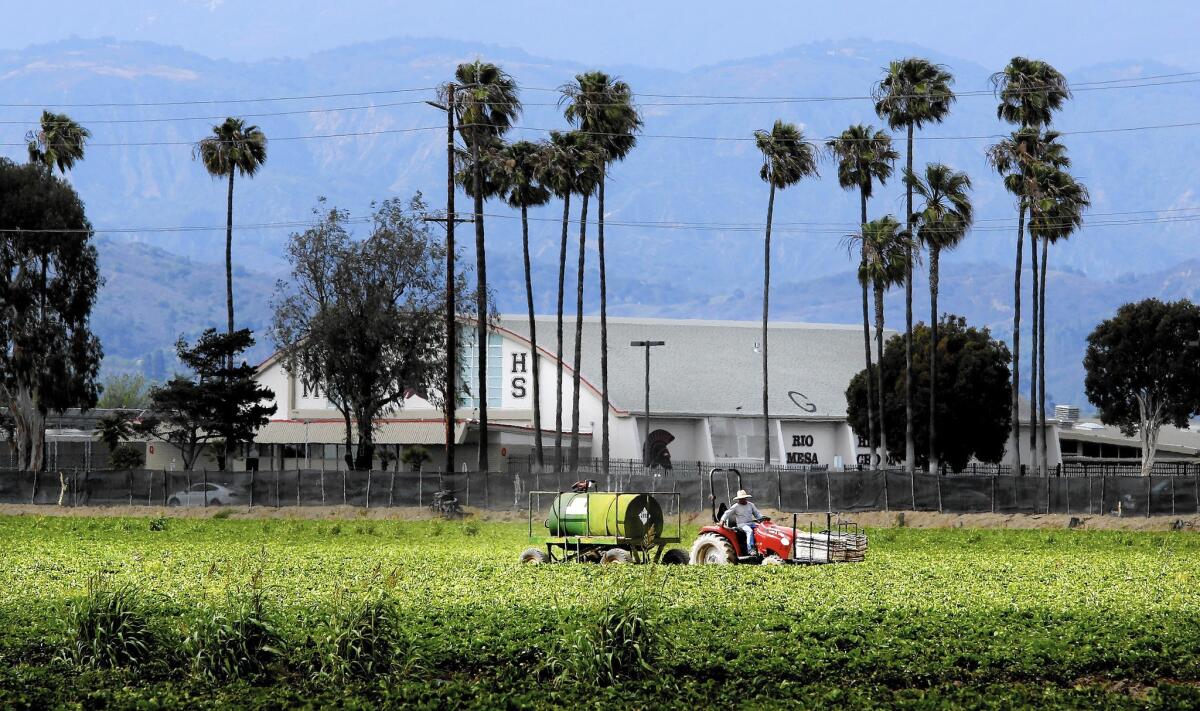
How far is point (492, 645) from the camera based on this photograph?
19.8m

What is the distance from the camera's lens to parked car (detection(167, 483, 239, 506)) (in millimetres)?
62656

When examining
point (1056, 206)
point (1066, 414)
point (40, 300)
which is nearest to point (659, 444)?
point (1056, 206)

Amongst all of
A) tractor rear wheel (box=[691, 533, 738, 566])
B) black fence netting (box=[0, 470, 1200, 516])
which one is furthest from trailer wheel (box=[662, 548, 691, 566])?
black fence netting (box=[0, 470, 1200, 516])

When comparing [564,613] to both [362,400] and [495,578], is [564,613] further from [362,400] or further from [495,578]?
[362,400]

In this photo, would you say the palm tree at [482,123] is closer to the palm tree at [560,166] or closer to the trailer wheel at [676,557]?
the palm tree at [560,166]

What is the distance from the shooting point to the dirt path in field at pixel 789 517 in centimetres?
5338

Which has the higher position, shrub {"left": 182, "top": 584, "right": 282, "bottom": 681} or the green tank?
the green tank

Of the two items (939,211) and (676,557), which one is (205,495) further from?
(939,211)

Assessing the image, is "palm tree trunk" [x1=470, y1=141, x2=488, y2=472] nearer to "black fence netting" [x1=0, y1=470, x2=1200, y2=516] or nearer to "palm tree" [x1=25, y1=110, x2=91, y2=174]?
"black fence netting" [x1=0, y1=470, x2=1200, y2=516]

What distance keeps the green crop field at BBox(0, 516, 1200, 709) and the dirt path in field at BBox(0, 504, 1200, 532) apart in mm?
26057

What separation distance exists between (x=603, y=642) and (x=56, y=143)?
7900 centimetres

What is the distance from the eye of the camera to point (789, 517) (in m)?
54.7

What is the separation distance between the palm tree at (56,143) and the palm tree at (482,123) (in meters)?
27.0

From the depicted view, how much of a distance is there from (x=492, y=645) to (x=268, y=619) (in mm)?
3023
